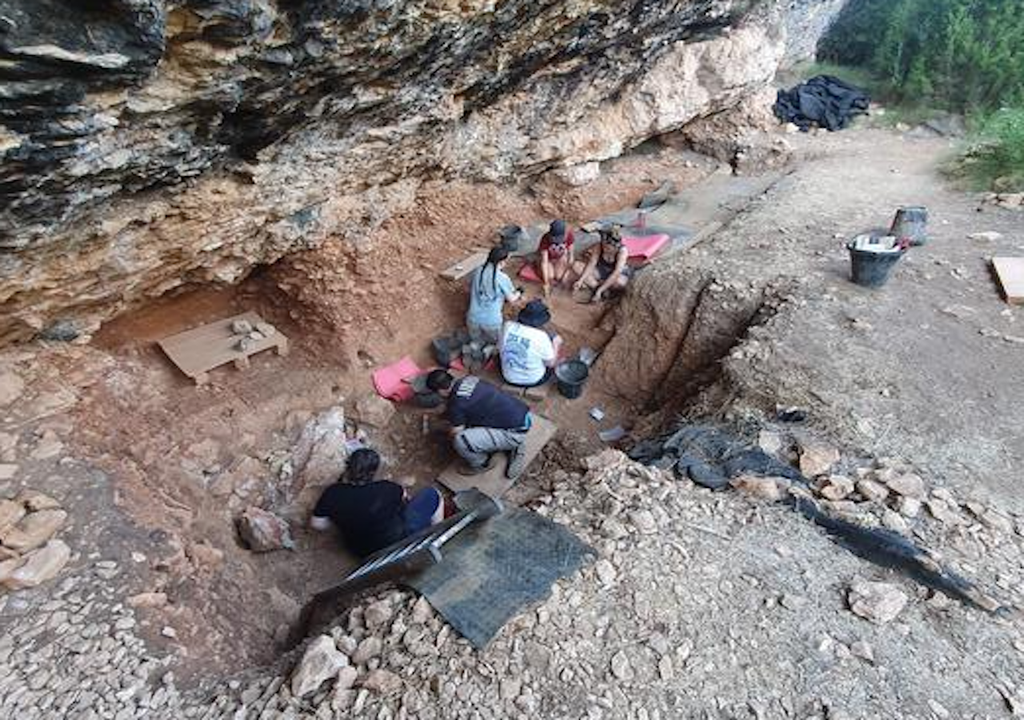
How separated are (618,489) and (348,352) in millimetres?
3173

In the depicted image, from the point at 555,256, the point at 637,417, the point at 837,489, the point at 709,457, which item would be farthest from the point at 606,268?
the point at 837,489

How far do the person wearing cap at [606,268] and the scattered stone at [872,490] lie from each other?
11.6ft

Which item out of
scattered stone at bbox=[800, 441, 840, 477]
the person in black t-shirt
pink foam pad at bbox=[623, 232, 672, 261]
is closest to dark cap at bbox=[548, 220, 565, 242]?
pink foam pad at bbox=[623, 232, 672, 261]

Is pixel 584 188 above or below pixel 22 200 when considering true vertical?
below

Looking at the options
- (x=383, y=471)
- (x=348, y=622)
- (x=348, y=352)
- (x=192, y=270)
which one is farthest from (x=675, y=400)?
(x=192, y=270)

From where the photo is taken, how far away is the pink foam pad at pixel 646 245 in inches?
284

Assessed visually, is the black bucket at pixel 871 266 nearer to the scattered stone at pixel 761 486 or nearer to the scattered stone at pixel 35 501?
the scattered stone at pixel 761 486

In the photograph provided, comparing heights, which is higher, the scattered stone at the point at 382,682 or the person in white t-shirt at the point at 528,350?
the scattered stone at the point at 382,682

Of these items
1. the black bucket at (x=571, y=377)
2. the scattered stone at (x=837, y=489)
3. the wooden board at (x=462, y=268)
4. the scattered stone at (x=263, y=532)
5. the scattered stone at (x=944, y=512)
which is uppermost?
the wooden board at (x=462, y=268)

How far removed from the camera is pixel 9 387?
4172 millimetres

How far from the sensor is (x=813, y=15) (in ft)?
37.4

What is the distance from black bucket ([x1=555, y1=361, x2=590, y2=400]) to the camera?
6.25 m

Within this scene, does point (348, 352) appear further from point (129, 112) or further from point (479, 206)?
point (129, 112)

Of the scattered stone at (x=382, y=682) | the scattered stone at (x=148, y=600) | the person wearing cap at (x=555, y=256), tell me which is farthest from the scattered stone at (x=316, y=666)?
the person wearing cap at (x=555, y=256)
